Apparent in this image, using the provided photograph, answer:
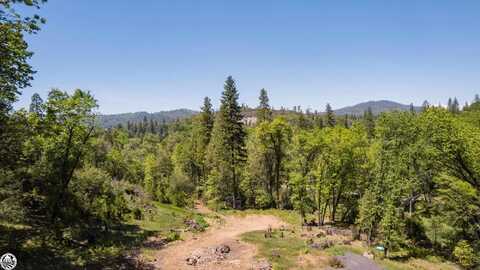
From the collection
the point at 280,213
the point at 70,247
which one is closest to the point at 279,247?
the point at 70,247

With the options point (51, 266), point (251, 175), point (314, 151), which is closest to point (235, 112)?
point (251, 175)

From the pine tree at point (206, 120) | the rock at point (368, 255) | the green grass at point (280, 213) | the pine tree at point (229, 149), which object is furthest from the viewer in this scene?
the pine tree at point (206, 120)

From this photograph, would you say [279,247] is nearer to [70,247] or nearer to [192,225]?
[192,225]

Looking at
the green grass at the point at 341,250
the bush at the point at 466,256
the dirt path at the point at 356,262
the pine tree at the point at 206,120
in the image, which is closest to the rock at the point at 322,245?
the green grass at the point at 341,250

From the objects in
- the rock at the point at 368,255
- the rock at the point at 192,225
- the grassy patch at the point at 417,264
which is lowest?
the grassy patch at the point at 417,264

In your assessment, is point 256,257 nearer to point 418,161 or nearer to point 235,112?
point 418,161

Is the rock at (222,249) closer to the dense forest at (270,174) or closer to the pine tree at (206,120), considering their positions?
the dense forest at (270,174)

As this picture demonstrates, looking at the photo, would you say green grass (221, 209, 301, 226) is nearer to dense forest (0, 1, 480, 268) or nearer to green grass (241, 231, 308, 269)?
dense forest (0, 1, 480, 268)
